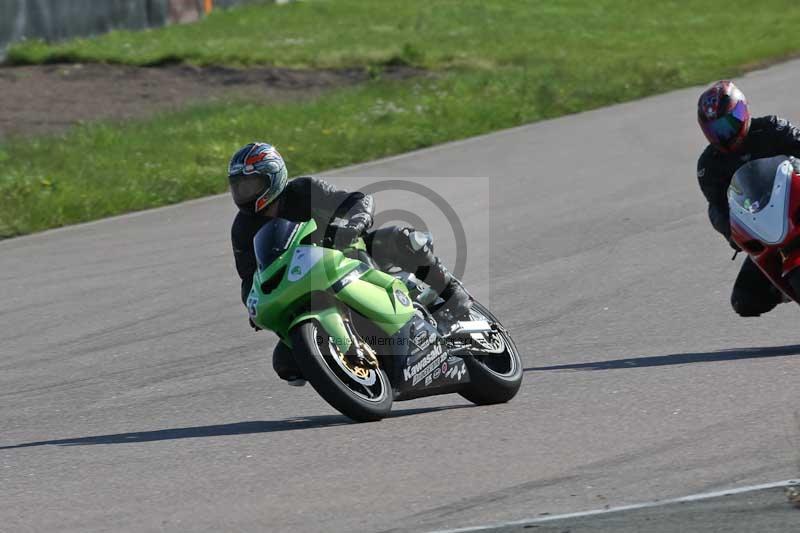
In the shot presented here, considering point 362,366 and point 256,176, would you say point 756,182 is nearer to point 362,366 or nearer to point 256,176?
point 362,366

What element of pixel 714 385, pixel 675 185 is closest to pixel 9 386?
pixel 714 385

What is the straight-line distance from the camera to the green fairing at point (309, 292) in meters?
6.80

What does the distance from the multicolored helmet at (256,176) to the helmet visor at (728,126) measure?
2.69m

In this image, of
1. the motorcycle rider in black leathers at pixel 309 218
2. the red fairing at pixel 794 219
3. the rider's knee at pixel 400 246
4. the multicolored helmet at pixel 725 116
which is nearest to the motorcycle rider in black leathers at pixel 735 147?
the multicolored helmet at pixel 725 116

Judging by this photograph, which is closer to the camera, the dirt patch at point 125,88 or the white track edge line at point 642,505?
the white track edge line at point 642,505

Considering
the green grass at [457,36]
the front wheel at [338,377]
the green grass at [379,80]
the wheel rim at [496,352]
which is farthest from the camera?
the green grass at [457,36]

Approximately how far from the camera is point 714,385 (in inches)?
294

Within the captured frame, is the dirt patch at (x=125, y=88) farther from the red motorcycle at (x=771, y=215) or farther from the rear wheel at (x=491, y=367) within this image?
the red motorcycle at (x=771, y=215)

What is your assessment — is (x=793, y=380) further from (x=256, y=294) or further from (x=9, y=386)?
(x=9, y=386)

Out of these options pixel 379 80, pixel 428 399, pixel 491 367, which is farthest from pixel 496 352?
pixel 379 80

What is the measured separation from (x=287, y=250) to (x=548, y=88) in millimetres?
14170

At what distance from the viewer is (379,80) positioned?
21828 mm

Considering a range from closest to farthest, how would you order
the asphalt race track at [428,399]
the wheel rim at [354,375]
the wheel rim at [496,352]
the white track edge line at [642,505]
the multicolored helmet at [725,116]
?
the white track edge line at [642,505] < the asphalt race track at [428,399] < the wheel rim at [354,375] < the wheel rim at [496,352] < the multicolored helmet at [725,116]

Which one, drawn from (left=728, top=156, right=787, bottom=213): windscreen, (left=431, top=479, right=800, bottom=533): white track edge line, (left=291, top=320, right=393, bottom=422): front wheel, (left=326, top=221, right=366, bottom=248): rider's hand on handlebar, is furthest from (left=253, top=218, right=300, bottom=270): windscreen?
(left=728, top=156, right=787, bottom=213): windscreen
